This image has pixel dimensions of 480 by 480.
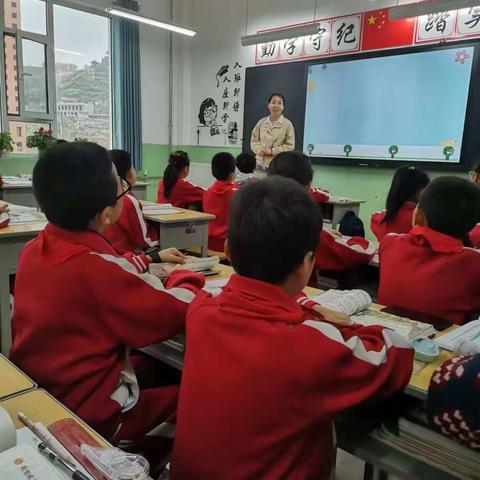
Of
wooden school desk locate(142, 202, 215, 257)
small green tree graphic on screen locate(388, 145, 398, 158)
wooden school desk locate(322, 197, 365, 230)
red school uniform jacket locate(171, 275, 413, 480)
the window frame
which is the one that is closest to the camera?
red school uniform jacket locate(171, 275, 413, 480)

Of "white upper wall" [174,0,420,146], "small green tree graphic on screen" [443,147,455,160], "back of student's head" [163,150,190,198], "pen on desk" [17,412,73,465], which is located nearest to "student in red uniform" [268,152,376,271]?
"pen on desk" [17,412,73,465]

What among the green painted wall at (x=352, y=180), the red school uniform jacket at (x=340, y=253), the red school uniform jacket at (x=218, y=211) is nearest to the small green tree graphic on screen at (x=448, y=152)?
the green painted wall at (x=352, y=180)

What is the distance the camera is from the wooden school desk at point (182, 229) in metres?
3.03

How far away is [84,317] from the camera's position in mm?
1080

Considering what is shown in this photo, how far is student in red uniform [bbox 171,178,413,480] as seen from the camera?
0.78 metres

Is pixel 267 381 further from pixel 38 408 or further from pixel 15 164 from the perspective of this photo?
pixel 15 164

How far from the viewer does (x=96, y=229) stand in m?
1.21

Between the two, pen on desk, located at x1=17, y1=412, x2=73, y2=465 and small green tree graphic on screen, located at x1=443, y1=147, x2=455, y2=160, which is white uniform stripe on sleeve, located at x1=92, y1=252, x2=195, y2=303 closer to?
pen on desk, located at x1=17, y1=412, x2=73, y2=465

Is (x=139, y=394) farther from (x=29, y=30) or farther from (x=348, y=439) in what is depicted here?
(x=29, y=30)

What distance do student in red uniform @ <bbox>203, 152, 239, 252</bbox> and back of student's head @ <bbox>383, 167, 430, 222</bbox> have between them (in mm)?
1283

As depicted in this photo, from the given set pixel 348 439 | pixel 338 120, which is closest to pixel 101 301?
pixel 348 439

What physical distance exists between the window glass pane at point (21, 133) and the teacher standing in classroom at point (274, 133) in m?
3.07

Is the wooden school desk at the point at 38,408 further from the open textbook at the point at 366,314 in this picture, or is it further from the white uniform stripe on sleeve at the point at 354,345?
the open textbook at the point at 366,314

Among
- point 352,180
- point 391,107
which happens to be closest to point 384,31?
point 391,107
